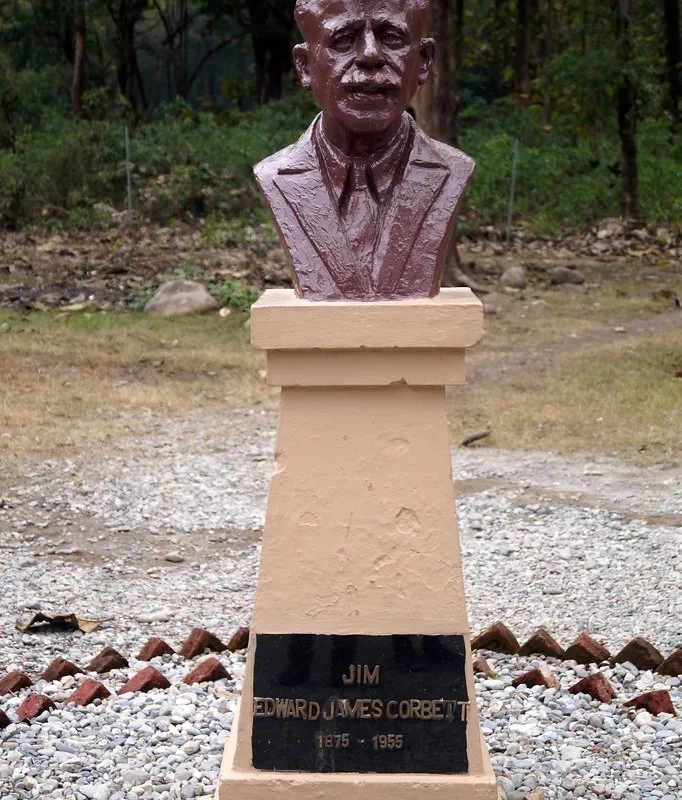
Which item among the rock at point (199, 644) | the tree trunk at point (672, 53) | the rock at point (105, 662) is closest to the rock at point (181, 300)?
the rock at point (199, 644)

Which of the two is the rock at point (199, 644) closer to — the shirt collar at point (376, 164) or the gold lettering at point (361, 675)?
the gold lettering at point (361, 675)

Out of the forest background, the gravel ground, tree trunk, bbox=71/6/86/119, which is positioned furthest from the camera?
tree trunk, bbox=71/6/86/119

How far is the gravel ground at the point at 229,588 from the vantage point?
153 inches

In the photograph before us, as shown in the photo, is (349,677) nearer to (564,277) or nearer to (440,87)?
(440,87)

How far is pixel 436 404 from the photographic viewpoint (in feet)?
11.2

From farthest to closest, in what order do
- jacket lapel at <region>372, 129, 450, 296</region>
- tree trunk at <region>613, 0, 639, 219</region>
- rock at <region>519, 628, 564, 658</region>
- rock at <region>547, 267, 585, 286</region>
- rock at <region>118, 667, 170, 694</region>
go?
tree trunk at <region>613, 0, 639, 219</region>, rock at <region>547, 267, 585, 286</region>, rock at <region>519, 628, 564, 658</region>, rock at <region>118, 667, 170, 694</region>, jacket lapel at <region>372, 129, 450, 296</region>

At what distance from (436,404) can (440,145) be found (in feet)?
2.77

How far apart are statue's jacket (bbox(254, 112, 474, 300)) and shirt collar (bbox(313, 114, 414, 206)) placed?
0.02 meters

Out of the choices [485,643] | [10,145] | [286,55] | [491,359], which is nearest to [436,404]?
[485,643]

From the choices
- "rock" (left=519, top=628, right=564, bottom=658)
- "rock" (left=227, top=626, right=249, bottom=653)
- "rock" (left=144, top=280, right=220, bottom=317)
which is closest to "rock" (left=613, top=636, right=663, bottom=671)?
"rock" (left=519, top=628, right=564, bottom=658)

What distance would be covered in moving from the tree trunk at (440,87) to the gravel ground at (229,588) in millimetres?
4008

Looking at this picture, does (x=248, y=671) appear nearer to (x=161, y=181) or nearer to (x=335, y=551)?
(x=335, y=551)

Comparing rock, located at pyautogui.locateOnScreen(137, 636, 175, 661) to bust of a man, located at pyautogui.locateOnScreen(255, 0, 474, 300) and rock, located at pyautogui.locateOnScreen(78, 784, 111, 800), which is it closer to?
rock, located at pyautogui.locateOnScreen(78, 784, 111, 800)

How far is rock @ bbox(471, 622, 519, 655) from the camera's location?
4.90 metres
